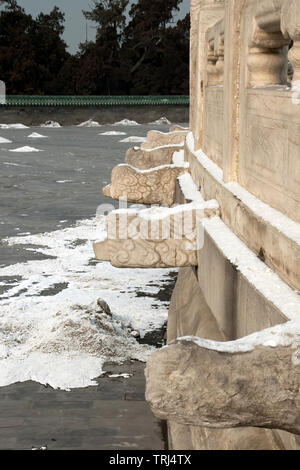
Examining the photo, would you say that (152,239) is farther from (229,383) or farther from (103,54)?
(103,54)

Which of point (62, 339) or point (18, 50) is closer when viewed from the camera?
point (62, 339)

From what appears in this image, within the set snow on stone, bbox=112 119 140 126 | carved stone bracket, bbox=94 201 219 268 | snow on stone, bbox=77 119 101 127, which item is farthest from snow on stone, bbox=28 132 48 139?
carved stone bracket, bbox=94 201 219 268

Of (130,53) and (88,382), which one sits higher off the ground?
(130,53)

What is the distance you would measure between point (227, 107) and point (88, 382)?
2034mm

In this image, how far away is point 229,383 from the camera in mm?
2164

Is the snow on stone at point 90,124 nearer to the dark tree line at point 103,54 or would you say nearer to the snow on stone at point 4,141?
the dark tree line at point 103,54

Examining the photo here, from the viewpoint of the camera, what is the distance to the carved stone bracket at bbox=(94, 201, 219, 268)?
443 cm

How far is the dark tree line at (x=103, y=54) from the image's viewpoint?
138ft

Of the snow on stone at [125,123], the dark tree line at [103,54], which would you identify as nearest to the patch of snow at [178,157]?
the snow on stone at [125,123]

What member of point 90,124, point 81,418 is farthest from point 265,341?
point 90,124

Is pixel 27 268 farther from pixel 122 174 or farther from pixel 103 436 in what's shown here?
pixel 103 436

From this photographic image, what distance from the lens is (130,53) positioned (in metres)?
45.0

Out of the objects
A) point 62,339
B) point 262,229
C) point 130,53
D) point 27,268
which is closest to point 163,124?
point 130,53

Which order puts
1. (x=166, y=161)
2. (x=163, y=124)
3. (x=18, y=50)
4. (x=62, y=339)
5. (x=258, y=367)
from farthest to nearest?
(x=18, y=50), (x=163, y=124), (x=166, y=161), (x=62, y=339), (x=258, y=367)
